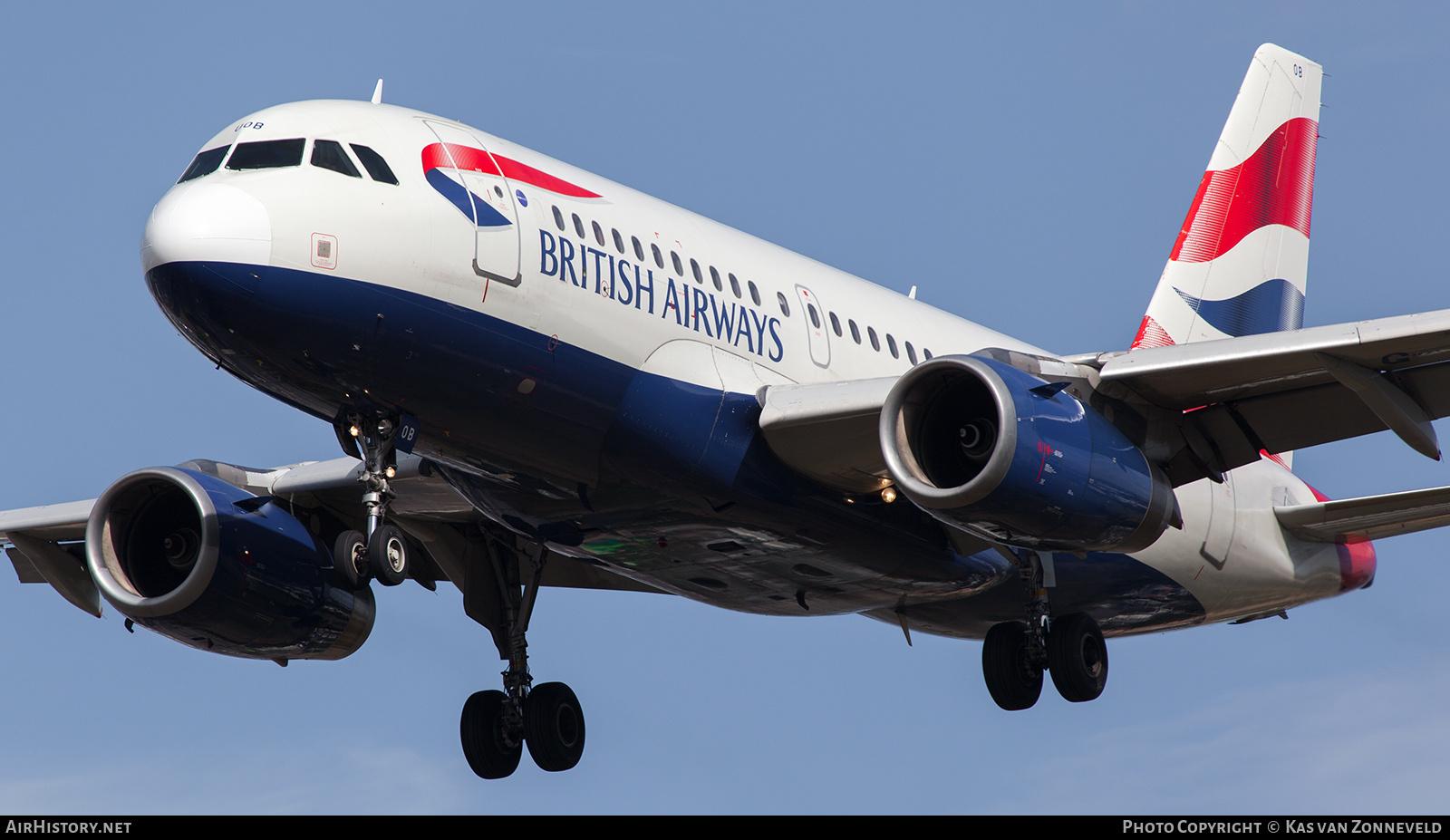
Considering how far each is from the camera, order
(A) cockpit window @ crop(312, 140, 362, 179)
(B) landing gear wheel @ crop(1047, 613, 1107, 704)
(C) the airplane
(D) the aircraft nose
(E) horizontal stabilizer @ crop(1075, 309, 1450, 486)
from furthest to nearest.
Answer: (B) landing gear wheel @ crop(1047, 613, 1107, 704), (E) horizontal stabilizer @ crop(1075, 309, 1450, 486), (A) cockpit window @ crop(312, 140, 362, 179), (C) the airplane, (D) the aircraft nose

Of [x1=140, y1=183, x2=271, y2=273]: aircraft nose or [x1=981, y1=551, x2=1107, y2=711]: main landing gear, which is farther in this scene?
[x1=981, y1=551, x2=1107, y2=711]: main landing gear

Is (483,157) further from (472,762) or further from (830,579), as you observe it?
(472,762)

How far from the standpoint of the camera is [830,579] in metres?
23.5

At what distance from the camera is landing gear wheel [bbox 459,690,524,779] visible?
25.0 meters

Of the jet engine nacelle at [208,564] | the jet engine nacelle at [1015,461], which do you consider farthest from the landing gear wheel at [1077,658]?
the jet engine nacelle at [208,564]

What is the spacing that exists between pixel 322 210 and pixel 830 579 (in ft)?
28.2

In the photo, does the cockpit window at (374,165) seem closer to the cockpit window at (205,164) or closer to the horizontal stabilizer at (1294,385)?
the cockpit window at (205,164)

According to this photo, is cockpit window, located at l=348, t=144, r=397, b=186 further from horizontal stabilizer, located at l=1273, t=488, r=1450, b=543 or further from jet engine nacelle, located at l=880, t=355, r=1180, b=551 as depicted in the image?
horizontal stabilizer, located at l=1273, t=488, r=1450, b=543

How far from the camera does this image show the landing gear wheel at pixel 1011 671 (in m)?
23.9

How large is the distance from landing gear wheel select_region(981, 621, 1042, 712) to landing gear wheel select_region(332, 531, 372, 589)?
8.90 m

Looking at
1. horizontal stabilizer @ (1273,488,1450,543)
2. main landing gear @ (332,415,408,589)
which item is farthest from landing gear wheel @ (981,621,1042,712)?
main landing gear @ (332,415,408,589)

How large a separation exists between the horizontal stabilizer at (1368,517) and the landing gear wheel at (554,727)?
35.8 ft

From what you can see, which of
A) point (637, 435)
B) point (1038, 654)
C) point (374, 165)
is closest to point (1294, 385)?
point (1038, 654)

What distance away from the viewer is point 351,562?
1919cm
